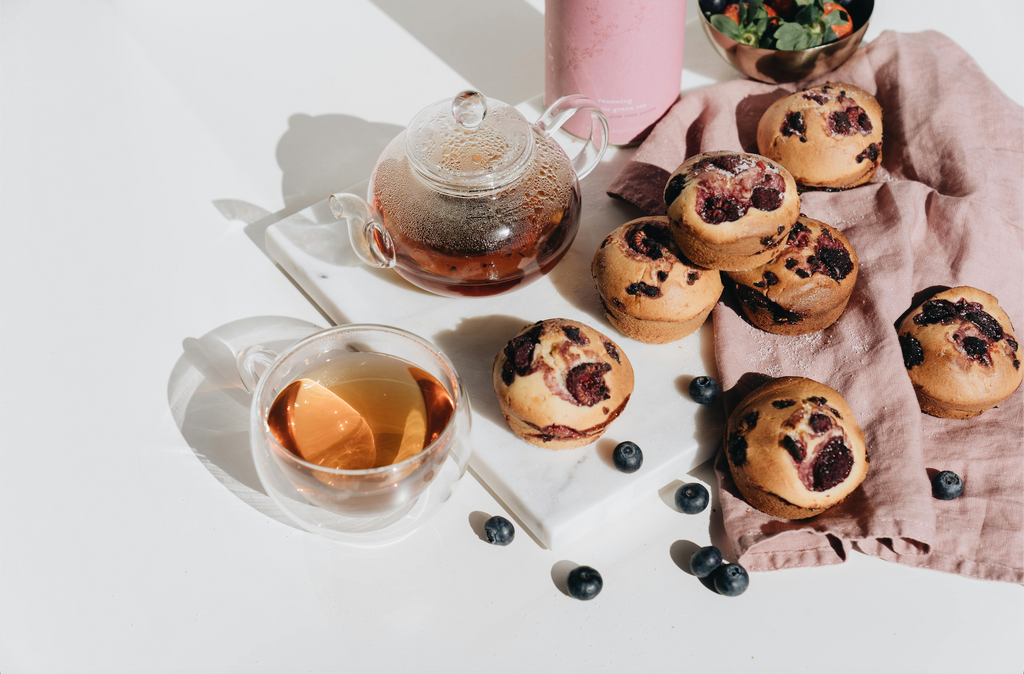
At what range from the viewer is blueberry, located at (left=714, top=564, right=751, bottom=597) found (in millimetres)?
975

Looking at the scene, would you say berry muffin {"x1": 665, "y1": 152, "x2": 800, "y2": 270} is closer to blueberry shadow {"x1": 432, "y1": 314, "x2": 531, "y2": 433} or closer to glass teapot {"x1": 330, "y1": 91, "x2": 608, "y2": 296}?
glass teapot {"x1": 330, "y1": 91, "x2": 608, "y2": 296}

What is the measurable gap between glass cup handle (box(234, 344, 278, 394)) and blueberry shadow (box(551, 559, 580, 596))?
438 millimetres

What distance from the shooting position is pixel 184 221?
4.50 ft

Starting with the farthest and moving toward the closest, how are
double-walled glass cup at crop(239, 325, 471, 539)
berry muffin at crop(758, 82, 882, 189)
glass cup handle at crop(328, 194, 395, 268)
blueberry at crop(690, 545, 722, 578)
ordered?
berry muffin at crop(758, 82, 882, 189), glass cup handle at crop(328, 194, 395, 268), blueberry at crop(690, 545, 722, 578), double-walled glass cup at crop(239, 325, 471, 539)

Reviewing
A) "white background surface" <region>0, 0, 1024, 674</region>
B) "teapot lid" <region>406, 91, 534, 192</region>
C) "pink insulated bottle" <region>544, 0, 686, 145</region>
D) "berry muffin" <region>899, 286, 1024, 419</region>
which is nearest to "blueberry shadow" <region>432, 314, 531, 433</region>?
"white background surface" <region>0, 0, 1024, 674</region>

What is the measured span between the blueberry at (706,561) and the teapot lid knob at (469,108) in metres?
0.62

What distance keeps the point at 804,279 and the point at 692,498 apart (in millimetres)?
320

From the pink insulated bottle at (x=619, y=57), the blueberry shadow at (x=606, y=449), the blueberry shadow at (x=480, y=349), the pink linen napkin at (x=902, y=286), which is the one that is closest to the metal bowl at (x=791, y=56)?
the pink linen napkin at (x=902, y=286)

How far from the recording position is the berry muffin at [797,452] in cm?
94

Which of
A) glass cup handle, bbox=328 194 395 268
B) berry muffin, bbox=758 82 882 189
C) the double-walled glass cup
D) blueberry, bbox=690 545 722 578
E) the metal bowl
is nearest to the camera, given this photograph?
the double-walled glass cup

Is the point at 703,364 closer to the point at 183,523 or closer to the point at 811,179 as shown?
the point at 811,179

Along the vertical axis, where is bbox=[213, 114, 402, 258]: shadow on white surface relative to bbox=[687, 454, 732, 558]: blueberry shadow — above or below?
above

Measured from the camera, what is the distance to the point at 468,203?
1.06 metres

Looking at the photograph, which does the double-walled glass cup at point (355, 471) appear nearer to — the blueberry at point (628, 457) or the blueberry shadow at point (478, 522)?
the blueberry shadow at point (478, 522)
